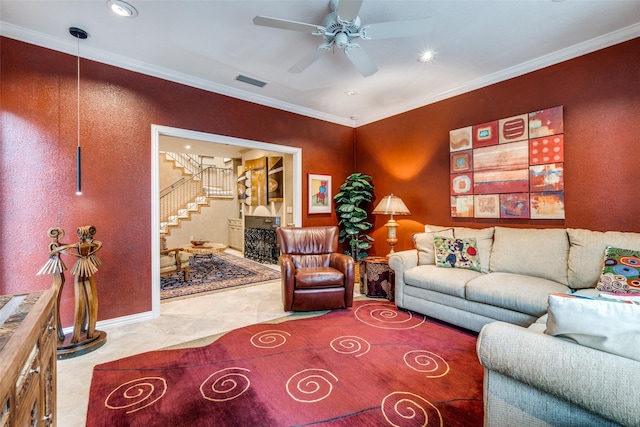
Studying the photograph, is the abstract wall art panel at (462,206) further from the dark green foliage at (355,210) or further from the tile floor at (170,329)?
the tile floor at (170,329)

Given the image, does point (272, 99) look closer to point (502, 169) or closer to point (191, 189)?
point (502, 169)

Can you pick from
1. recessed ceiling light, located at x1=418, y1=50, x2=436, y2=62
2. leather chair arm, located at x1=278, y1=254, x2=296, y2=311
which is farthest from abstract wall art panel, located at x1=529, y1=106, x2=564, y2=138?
leather chair arm, located at x1=278, y1=254, x2=296, y2=311

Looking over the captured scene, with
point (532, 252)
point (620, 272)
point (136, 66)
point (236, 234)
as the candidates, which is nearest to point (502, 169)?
point (532, 252)

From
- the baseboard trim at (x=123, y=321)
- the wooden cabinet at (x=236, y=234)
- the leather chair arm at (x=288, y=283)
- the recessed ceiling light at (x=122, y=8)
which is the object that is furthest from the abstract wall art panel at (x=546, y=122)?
the wooden cabinet at (x=236, y=234)

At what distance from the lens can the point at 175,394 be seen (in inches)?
73.5

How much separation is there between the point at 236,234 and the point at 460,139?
6.50m

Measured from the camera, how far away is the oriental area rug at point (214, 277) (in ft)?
14.0

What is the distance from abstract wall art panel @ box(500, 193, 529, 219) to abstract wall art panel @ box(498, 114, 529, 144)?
25.5 inches

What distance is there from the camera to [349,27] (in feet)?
7.43

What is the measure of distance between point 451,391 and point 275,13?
3145mm

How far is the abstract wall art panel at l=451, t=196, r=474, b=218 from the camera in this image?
368cm

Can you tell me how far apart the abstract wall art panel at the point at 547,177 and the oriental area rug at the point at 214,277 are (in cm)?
390

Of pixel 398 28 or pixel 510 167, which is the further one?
pixel 510 167

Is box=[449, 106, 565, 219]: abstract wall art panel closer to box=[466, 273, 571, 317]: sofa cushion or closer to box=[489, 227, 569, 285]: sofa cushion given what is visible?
box=[489, 227, 569, 285]: sofa cushion
